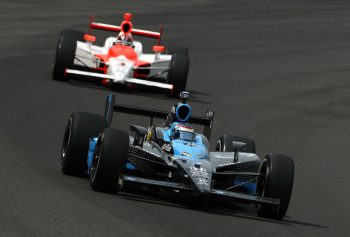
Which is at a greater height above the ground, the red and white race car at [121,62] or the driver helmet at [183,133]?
the driver helmet at [183,133]

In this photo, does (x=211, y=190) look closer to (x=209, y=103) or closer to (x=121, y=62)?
(x=121, y=62)

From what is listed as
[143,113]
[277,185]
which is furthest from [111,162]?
[143,113]

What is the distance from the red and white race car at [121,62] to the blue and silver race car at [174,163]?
8967 millimetres

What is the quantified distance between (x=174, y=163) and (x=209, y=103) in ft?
37.3

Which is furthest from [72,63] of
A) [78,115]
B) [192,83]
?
[78,115]

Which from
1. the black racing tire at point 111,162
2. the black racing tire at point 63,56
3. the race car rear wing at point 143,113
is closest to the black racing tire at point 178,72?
the black racing tire at point 63,56

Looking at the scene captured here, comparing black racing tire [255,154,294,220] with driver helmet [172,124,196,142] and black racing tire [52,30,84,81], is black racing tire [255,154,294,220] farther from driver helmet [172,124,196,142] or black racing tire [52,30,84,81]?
black racing tire [52,30,84,81]

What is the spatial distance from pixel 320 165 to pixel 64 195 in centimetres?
695

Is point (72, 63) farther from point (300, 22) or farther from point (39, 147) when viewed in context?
Result: point (300, 22)

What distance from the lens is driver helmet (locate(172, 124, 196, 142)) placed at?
1331 cm

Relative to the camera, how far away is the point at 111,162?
40.2 ft

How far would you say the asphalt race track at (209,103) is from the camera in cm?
1125

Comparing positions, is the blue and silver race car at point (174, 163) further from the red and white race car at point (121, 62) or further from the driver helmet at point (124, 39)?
the driver helmet at point (124, 39)

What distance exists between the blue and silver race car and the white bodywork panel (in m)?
8.77
